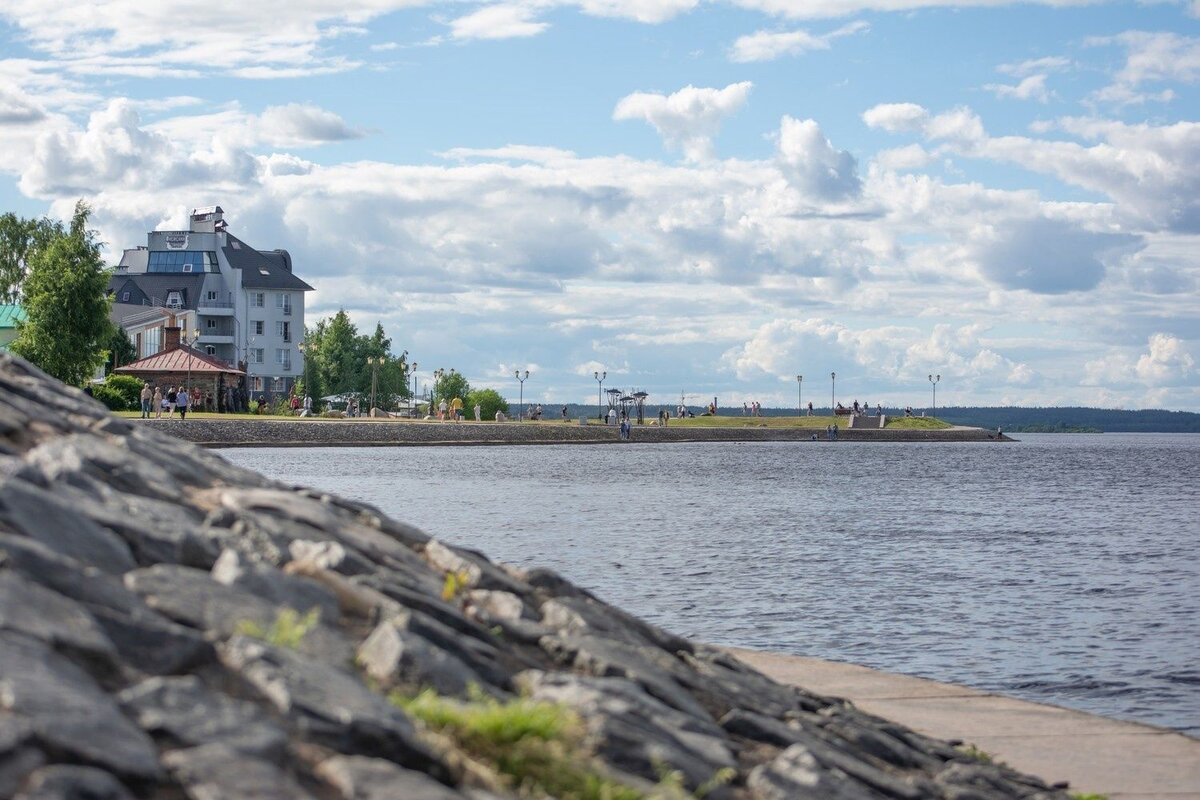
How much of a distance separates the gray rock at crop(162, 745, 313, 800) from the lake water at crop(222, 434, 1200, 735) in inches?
394

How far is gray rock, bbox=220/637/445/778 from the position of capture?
4.75 m

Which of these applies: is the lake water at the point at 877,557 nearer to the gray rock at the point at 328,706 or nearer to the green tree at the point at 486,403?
the gray rock at the point at 328,706

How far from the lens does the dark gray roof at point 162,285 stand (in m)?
127

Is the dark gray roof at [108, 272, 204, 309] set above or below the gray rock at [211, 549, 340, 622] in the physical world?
above

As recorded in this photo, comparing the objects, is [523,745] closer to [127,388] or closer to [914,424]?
[127,388]

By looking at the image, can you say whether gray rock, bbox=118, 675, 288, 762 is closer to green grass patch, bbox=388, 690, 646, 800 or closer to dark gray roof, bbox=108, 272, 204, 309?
green grass patch, bbox=388, 690, 646, 800

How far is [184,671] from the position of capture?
16.3ft

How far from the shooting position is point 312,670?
511 cm

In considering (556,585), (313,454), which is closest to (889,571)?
(556,585)

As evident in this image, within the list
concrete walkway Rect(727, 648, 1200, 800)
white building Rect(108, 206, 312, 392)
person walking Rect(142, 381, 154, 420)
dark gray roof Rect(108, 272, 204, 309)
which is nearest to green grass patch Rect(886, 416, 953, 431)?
white building Rect(108, 206, 312, 392)

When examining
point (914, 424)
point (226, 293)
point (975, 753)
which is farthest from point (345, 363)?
point (975, 753)

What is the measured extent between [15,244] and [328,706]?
10600 centimetres

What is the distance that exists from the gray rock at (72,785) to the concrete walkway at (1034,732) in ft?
20.5

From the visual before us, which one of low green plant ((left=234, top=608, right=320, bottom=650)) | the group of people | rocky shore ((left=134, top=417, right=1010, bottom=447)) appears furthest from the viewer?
rocky shore ((left=134, top=417, right=1010, bottom=447))
